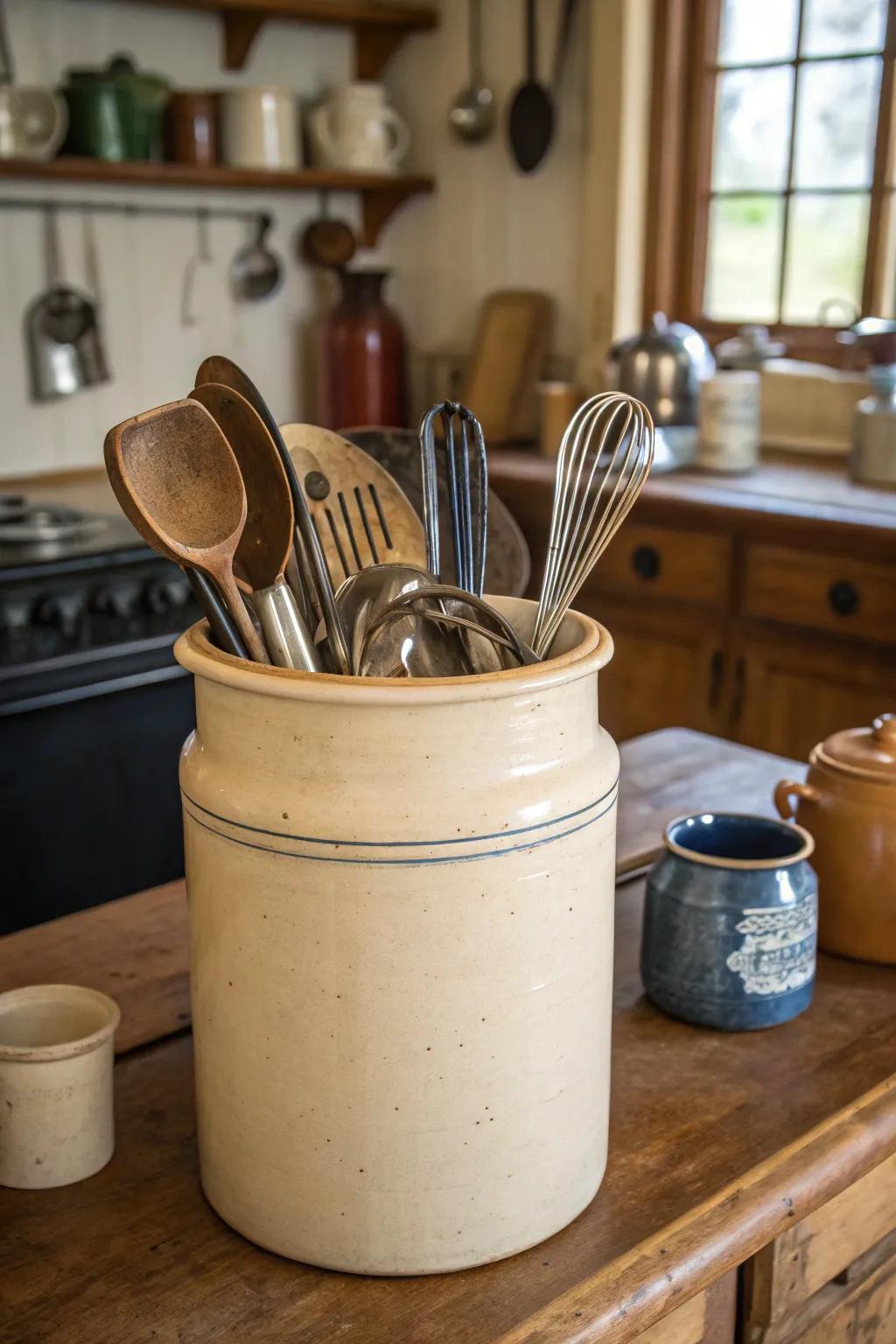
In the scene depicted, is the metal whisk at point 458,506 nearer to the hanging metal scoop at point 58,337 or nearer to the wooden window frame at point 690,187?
the wooden window frame at point 690,187

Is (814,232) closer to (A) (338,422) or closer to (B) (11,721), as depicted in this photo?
(A) (338,422)

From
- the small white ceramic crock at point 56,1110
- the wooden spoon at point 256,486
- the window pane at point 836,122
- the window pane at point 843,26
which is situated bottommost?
the small white ceramic crock at point 56,1110

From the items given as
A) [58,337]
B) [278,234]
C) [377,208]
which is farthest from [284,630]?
[377,208]

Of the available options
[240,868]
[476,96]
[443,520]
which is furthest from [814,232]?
[240,868]

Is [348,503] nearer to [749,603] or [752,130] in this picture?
[749,603]

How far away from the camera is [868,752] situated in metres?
0.79

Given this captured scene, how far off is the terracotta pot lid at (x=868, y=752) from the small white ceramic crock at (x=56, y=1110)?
1.41 ft

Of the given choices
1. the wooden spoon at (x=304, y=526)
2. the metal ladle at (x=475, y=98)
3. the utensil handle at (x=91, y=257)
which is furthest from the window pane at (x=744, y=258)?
the wooden spoon at (x=304, y=526)

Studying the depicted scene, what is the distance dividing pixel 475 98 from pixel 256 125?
0.49 meters

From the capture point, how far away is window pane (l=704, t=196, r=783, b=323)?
271cm

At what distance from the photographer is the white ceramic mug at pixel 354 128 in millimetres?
2834

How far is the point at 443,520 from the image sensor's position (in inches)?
48.9

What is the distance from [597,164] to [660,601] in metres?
1.01

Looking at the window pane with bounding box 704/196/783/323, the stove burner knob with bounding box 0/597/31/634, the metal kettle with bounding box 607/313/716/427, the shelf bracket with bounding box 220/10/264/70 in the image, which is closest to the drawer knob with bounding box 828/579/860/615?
the metal kettle with bounding box 607/313/716/427
